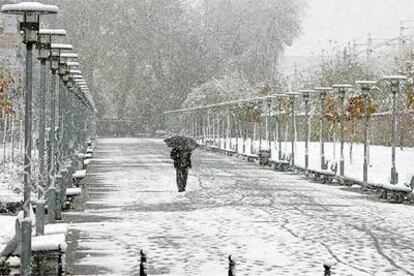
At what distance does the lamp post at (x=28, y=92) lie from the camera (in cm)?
1134

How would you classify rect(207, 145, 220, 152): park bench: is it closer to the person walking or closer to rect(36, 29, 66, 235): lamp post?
the person walking

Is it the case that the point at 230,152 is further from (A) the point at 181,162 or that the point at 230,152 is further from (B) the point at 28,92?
(B) the point at 28,92

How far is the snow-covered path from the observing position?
13883 mm

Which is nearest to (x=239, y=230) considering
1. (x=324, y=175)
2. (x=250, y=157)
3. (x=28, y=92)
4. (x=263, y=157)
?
(x=28, y=92)

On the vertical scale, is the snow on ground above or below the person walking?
below

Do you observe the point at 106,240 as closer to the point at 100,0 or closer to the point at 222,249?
the point at 222,249

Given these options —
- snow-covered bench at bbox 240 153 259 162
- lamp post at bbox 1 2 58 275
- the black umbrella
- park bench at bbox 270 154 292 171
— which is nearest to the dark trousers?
the black umbrella

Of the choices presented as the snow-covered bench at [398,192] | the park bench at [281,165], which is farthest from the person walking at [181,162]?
the park bench at [281,165]

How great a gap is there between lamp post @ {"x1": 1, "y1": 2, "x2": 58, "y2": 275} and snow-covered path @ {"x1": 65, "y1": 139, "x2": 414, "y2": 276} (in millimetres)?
1849

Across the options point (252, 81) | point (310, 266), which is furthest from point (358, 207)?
point (252, 81)

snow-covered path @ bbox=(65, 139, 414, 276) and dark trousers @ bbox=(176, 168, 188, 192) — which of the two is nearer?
snow-covered path @ bbox=(65, 139, 414, 276)

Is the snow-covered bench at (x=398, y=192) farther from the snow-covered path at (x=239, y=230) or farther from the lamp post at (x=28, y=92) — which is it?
the lamp post at (x=28, y=92)

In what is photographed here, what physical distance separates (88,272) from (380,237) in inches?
257

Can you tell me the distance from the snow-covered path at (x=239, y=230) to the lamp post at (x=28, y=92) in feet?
6.07
